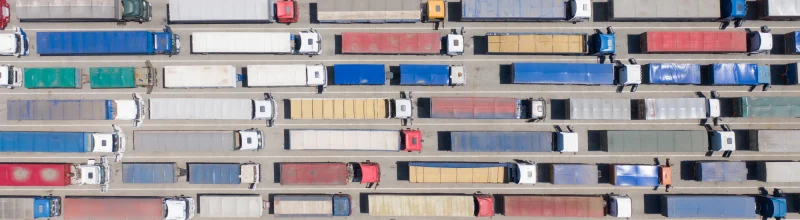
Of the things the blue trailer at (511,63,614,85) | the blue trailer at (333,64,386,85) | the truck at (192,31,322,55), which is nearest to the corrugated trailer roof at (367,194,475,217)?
the blue trailer at (333,64,386,85)

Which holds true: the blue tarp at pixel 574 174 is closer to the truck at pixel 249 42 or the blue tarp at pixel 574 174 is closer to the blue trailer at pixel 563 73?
the blue trailer at pixel 563 73

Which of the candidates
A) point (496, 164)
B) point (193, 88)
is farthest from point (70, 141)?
point (496, 164)

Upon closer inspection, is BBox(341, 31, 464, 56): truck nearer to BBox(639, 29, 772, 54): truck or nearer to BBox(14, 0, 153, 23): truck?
BBox(639, 29, 772, 54): truck

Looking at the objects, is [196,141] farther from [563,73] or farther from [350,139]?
[563,73]

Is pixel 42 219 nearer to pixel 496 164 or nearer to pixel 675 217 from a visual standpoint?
pixel 496 164

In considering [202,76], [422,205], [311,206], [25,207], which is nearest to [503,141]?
[422,205]

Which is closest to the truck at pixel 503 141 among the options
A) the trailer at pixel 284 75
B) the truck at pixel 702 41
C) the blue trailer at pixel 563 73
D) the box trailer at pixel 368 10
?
the blue trailer at pixel 563 73
